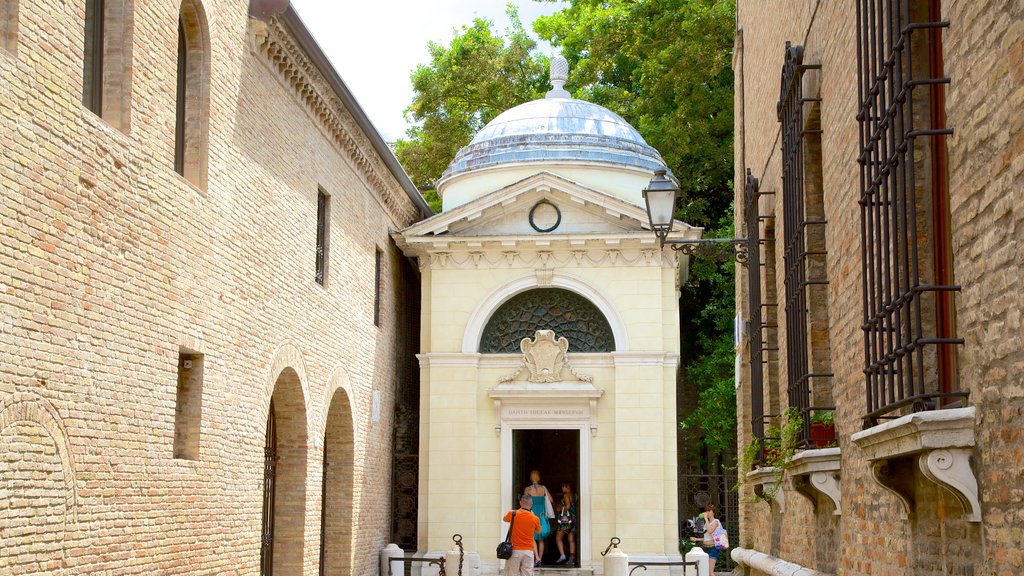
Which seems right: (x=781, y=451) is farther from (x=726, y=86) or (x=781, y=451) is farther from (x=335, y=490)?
(x=726, y=86)

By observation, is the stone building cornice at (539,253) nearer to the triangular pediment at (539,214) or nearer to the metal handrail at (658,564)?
the triangular pediment at (539,214)

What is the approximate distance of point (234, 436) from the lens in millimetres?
14500

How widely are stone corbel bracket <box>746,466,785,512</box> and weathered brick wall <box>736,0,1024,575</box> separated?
5.78 ft

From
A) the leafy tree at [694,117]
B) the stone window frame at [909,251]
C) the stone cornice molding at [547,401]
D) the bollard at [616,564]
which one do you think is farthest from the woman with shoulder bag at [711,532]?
the stone window frame at [909,251]

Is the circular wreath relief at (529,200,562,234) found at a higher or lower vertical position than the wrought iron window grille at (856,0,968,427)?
higher

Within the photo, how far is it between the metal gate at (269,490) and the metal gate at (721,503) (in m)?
10.2

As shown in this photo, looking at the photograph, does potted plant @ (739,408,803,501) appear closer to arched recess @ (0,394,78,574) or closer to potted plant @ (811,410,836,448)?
potted plant @ (811,410,836,448)

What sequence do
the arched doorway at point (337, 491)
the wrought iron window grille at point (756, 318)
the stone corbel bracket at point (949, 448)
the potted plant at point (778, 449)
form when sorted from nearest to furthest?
the stone corbel bracket at point (949, 448) → the potted plant at point (778, 449) → the wrought iron window grille at point (756, 318) → the arched doorway at point (337, 491)

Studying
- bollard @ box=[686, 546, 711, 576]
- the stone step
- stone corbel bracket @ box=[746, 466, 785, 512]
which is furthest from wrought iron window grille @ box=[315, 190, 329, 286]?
stone corbel bracket @ box=[746, 466, 785, 512]

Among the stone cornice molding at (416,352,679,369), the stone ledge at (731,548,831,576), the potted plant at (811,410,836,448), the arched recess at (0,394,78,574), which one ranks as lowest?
the stone ledge at (731,548,831,576)

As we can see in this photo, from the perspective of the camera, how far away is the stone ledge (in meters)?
9.84

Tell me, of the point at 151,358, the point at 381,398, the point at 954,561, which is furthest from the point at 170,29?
the point at 381,398

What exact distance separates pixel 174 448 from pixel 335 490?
749 centimetres

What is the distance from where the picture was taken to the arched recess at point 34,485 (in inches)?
366
